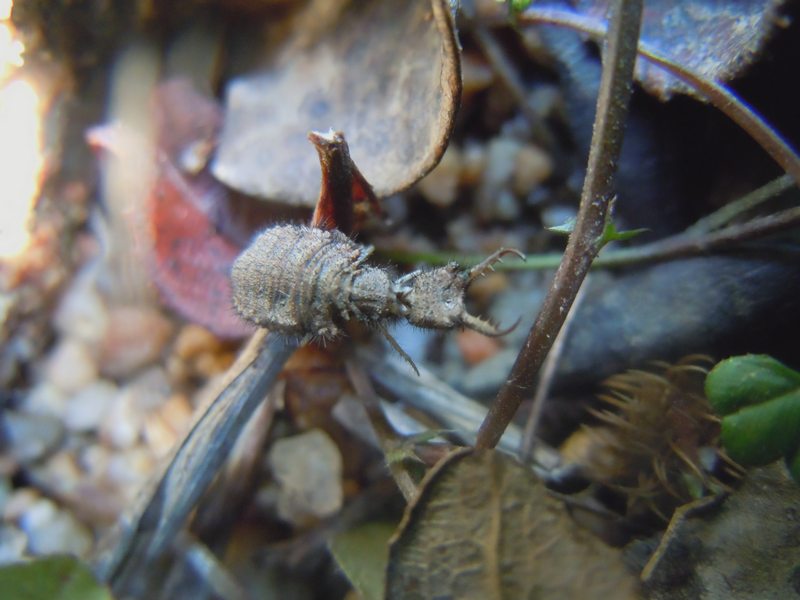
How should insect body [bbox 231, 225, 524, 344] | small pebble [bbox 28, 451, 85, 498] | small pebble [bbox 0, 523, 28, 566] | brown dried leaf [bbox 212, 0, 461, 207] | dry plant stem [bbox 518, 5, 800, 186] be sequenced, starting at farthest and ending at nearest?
small pebble [bbox 28, 451, 85, 498] → small pebble [bbox 0, 523, 28, 566] → brown dried leaf [bbox 212, 0, 461, 207] → insect body [bbox 231, 225, 524, 344] → dry plant stem [bbox 518, 5, 800, 186]

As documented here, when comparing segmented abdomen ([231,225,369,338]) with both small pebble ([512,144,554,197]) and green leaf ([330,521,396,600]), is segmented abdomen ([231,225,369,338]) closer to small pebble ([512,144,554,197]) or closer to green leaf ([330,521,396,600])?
green leaf ([330,521,396,600])

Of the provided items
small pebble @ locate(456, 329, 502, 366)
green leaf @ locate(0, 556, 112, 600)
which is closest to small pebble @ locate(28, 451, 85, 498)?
green leaf @ locate(0, 556, 112, 600)

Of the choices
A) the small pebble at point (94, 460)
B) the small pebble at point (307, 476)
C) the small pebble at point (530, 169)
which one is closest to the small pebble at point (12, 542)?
the small pebble at point (94, 460)

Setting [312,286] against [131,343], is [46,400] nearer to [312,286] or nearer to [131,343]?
[131,343]

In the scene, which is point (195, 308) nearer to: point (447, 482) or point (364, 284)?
point (364, 284)

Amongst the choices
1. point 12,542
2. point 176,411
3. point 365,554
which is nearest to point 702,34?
point 365,554

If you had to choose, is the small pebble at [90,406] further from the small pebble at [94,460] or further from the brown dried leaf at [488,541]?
the brown dried leaf at [488,541]
